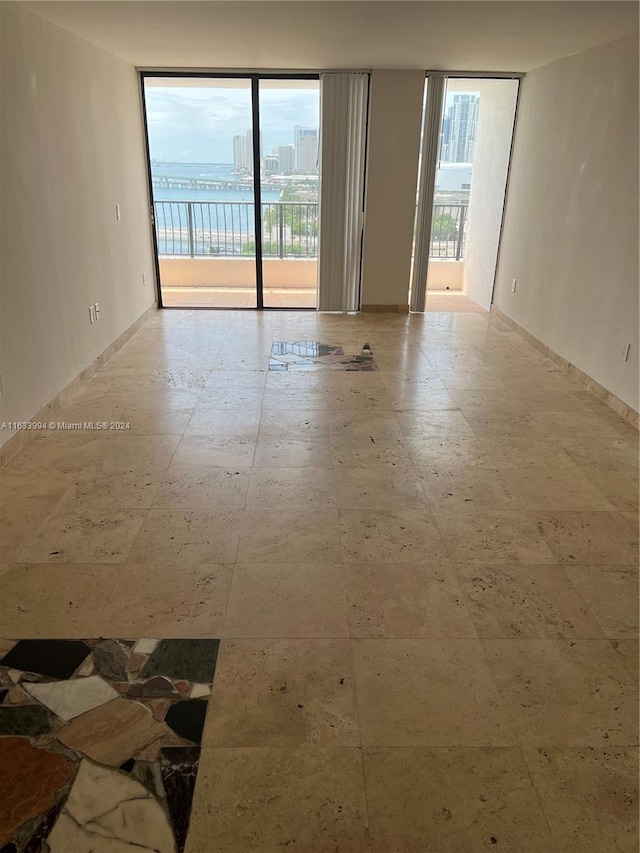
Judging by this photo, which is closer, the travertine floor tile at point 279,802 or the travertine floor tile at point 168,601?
the travertine floor tile at point 279,802

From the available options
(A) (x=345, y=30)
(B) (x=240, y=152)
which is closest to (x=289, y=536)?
(A) (x=345, y=30)

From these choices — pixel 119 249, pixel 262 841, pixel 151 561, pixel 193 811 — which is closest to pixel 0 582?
pixel 151 561

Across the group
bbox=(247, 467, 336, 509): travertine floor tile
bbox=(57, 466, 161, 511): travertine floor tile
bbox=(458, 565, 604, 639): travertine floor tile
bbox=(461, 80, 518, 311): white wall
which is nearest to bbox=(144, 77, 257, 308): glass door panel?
bbox=(461, 80, 518, 311): white wall

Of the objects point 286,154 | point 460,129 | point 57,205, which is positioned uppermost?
point 460,129

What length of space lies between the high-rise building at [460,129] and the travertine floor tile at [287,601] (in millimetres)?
4765

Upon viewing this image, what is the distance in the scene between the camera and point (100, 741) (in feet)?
4.80

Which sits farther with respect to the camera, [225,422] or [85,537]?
[225,422]

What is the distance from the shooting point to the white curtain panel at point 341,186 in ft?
17.1

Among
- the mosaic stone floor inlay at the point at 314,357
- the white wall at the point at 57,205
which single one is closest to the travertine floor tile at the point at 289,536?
the white wall at the point at 57,205

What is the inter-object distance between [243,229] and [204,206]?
543 mm

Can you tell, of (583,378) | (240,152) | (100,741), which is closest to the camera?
(100,741)

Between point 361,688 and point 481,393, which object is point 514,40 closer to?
point 481,393

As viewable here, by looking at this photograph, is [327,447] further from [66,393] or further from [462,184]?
[462,184]

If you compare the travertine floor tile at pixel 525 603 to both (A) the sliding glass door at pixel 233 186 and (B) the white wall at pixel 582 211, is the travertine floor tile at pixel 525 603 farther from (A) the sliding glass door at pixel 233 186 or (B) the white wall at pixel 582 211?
(A) the sliding glass door at pixel 233 186
